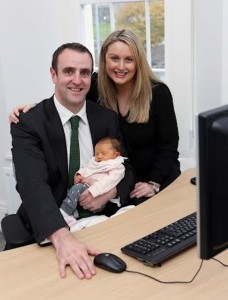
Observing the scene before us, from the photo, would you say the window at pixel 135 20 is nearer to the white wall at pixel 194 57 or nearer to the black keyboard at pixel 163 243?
the white wall at pixel 194 57

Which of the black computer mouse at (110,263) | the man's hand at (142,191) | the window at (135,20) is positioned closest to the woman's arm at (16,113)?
the man's hand at (142,191)

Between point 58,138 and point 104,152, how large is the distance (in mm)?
210

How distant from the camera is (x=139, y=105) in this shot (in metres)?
2.30

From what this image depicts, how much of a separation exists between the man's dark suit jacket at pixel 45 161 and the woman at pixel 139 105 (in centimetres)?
22

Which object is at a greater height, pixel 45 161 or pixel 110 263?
pixel 45 161

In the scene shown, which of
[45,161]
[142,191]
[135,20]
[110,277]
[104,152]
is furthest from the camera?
[135,20]

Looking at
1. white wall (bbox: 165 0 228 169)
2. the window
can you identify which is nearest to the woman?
white wall (bbox: 165 0 228 169)

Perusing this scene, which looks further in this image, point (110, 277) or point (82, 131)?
point (82, 131)

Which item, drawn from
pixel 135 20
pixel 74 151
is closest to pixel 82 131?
pixel 74 151

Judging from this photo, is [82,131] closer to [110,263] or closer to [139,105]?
[139,105]

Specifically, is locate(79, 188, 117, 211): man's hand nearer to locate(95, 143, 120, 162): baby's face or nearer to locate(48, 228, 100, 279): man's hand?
locate(95, 143, 120, 162): baby's face

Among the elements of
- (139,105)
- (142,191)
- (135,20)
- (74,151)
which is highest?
(135,20)

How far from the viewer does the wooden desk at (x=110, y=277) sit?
3.99ft

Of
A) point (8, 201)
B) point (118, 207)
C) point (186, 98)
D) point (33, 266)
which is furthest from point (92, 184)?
point (8, 201)
